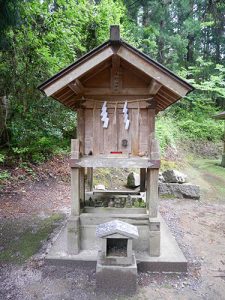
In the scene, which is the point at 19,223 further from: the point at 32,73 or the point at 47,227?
the point at 32,73

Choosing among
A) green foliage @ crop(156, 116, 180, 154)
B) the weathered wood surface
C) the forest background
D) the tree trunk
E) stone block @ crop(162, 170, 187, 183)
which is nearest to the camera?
the weathered wood surface

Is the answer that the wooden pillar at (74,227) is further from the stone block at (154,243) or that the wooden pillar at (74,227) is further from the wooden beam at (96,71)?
the wooden beam at (96,71)

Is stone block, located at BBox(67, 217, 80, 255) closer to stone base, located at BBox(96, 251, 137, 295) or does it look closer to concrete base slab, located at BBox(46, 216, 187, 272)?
concrete base slab, located at BBox(46, 216, 187, 272)

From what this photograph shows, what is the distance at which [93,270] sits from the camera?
12.4 ft

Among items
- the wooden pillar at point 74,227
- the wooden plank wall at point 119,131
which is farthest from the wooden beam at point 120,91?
the wooden pillar at point 74,227

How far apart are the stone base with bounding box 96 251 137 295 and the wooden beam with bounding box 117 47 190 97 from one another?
2.70m

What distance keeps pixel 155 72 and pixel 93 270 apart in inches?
127

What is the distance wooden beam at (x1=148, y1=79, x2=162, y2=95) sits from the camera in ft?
12.2

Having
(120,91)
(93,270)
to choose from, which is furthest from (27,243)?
(120,91)

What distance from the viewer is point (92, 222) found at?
4.20 m

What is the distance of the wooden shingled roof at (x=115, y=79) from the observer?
11.6 ft

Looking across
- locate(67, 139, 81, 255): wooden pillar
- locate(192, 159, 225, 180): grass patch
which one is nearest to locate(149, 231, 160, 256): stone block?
locate(67, 139, 81, 255): wooden pillar

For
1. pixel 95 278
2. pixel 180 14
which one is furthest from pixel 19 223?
pixel 180 14

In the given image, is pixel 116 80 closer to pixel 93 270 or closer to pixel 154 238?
pixel 154 238
